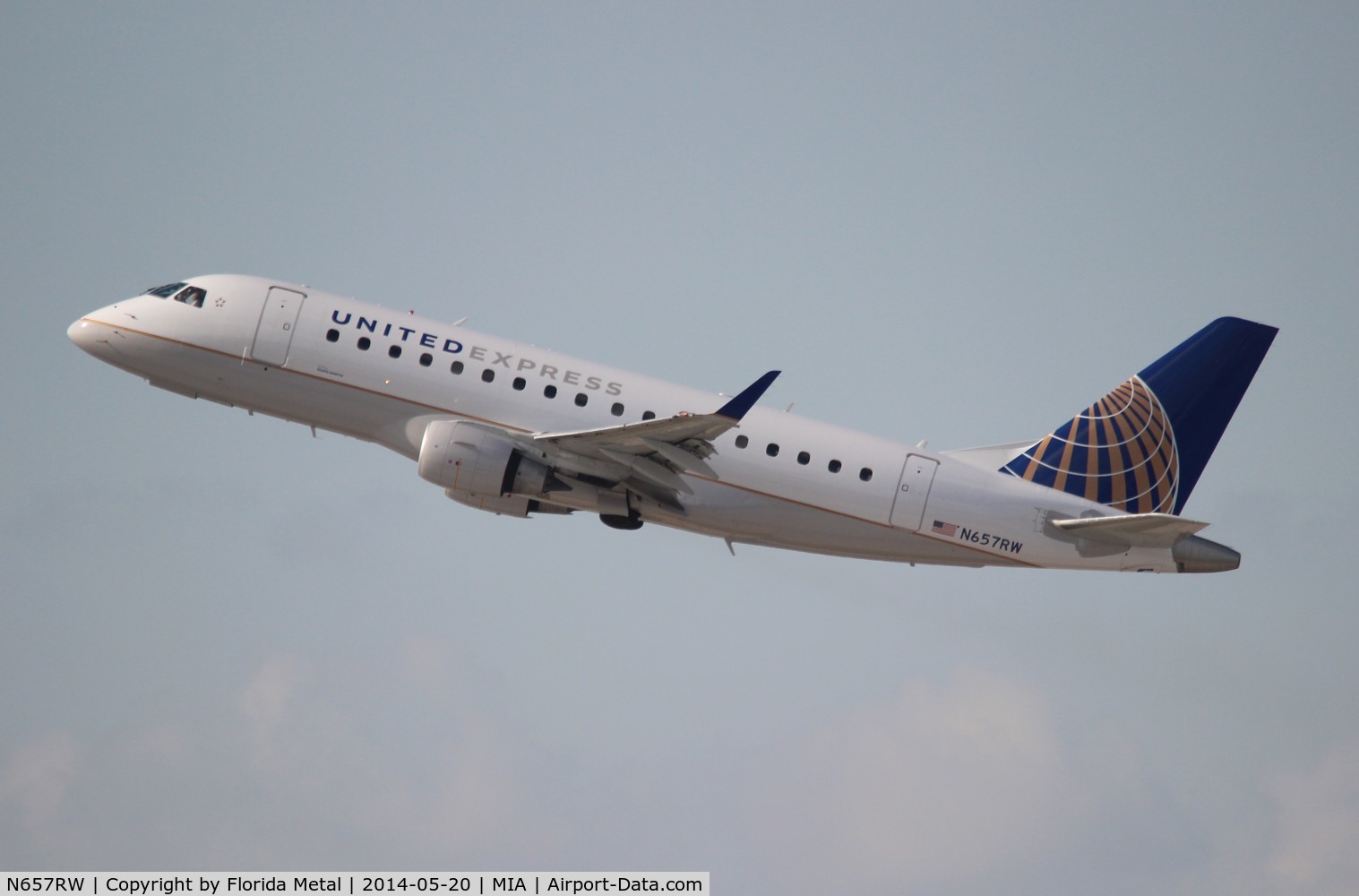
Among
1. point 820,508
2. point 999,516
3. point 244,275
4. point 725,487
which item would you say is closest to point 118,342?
point 244,275

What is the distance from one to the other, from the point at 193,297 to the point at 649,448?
44.3 feet

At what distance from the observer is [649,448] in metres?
39.1

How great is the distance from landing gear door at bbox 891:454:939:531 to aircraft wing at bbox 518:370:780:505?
16.4ft

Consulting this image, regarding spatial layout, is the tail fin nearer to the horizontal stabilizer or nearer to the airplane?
the airplane

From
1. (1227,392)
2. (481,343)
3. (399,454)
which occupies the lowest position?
(399,454)

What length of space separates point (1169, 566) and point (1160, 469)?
3.43m

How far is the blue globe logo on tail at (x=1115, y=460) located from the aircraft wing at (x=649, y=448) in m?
9.41

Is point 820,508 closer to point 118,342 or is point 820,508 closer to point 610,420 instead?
point 610,420

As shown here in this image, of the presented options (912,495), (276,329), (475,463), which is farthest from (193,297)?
(912,495)

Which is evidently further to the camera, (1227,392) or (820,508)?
(1227,392)

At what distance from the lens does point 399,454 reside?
4141 cm

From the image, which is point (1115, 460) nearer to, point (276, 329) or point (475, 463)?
point (475, 463)

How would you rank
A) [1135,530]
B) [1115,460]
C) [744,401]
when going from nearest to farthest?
[744,401] → [1135,530] → [1115,460]

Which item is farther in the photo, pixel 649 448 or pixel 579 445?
pixel 579 445
